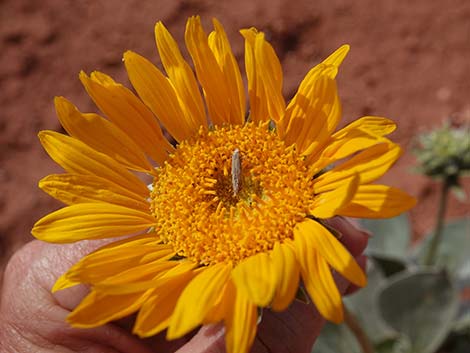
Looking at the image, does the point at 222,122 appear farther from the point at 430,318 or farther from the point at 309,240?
the point at 430,318

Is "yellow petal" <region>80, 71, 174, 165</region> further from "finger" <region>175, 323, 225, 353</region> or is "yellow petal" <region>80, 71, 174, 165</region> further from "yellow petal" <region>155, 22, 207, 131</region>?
"finger" <region>175, 323, 225, 353</region>

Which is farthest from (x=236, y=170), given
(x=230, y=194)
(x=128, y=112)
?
(x=128, y=112)

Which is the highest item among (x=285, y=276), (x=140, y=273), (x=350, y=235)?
(x=140, y=273)

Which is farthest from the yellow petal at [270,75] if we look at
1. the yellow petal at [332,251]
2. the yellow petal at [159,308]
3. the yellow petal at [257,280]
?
the yellow petal at [159,308]

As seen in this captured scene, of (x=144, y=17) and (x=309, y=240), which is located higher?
(x=144, y=17)

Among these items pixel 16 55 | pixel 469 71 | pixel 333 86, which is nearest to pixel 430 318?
pixel 333 86

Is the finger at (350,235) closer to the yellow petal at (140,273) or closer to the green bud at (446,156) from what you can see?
the yellow petal at (140,273)

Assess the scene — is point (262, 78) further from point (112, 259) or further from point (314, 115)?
point (112, 259)
